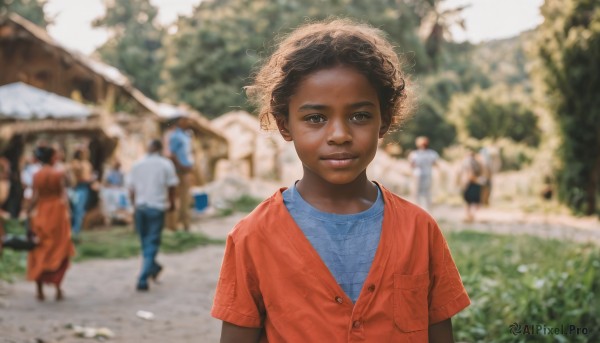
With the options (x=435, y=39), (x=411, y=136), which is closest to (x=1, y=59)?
(x=411, y=136)

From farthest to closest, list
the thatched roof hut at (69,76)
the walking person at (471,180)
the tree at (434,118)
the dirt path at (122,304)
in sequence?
the tree at (434,118) → the thatched roof hut at (69,76) → the walking person at (471,180) → the dirt path at (122,304)

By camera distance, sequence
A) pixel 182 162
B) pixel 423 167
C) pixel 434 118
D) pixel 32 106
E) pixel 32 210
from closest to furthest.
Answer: pixel 32 210 → pixel 182 162 → pixel 32 106 → pixel 423 167 → pixel 434 118

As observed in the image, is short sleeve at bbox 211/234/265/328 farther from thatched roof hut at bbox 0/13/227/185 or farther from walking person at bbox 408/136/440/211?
thatched roof hut at bbox 0/13/227/185

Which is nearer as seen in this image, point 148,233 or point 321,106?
point 321,106

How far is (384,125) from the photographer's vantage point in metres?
2.13

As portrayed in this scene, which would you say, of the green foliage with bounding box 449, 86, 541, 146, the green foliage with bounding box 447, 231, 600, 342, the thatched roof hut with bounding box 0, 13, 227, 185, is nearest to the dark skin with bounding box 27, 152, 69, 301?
the green foliage with bounding box 447, 231, 600, 342

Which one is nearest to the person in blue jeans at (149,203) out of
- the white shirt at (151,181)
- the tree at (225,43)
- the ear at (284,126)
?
the white shirt at (151,181)

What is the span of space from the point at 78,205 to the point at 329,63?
10.6m

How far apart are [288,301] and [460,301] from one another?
1.84 ft

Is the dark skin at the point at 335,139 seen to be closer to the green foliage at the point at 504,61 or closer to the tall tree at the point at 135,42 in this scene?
the tall tree at the point at 135,42

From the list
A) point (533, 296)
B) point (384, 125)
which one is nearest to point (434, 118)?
point (533, 296)

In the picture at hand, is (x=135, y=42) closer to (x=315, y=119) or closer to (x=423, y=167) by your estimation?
(x=423, y=167)

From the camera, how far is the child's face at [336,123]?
1870 millimetres

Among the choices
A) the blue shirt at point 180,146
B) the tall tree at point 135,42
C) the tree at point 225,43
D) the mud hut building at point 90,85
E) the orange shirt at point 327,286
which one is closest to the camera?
the orange shirt at point 327,286
